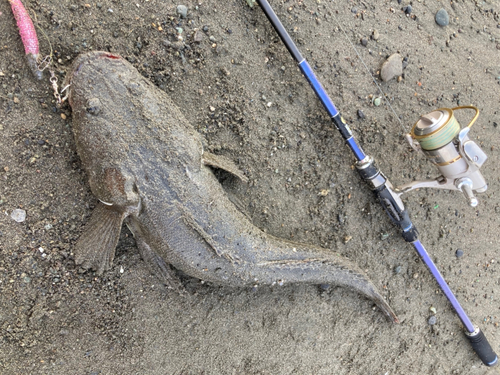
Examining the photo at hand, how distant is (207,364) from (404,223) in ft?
8.03

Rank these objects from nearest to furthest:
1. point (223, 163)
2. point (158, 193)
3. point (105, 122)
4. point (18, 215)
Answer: point (105, 122) < point (158, 193) < point (18, 215) < point (223, 163)

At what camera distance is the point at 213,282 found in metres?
3.27

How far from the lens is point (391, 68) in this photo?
369 centimetres

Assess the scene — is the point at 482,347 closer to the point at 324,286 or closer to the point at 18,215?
the point at 324,286

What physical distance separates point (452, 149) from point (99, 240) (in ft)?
10.9

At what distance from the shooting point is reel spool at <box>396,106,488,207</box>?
3.00 meters

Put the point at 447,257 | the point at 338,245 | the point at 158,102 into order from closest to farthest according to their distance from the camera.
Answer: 1. the point at 158,102
2. the point at 338,245
3. the point at 447,257

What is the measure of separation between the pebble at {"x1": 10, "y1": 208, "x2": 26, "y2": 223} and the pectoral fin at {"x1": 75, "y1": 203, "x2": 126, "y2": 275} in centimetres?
52

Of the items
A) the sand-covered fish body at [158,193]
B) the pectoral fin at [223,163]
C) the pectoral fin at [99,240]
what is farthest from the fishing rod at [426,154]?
the pectoral fin at [99,240]

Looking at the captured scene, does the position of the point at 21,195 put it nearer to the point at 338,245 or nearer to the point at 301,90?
the point at 301,90

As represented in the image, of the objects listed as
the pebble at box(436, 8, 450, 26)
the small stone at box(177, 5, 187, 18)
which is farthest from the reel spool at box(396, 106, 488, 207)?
the small stone at box(177, 5, 187, 18)

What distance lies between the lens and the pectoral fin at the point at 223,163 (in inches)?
121

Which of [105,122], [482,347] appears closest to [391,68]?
[105,122]

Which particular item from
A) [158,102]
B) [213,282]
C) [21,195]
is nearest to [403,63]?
[158,102]
